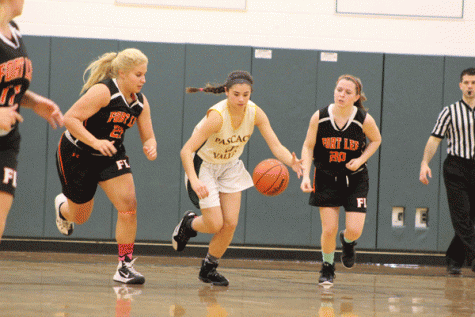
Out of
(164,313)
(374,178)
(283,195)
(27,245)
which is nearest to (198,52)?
(283,195)

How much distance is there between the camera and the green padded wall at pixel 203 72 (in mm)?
6430

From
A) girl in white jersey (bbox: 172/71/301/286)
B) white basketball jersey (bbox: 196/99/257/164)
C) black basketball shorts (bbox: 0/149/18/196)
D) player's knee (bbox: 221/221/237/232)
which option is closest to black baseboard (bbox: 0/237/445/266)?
girl in white jersey (bbox: 172/71/301/286)

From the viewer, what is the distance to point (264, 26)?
678 centimetres

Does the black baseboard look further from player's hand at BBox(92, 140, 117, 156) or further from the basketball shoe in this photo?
player's hand at BBox(92, 140, 117, 156)

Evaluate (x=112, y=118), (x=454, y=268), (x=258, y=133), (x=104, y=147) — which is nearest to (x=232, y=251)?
(x=258, y=133)

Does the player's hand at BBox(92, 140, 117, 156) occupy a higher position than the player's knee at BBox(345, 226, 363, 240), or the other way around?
the player's hand at BBox(92, 140, 117, 156)

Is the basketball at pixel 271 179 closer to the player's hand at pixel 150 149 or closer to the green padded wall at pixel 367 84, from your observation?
the player's hand at pixel 150 149

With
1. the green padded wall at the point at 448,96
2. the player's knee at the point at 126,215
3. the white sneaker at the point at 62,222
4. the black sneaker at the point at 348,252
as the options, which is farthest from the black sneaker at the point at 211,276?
the green padded wall at the point at 448,96

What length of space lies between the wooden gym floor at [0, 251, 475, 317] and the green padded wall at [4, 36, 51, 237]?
22.3 inches

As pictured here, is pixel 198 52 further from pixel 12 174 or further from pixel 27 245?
pixel 12 174

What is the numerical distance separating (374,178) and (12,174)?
15.4 ft

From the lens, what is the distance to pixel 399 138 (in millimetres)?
6508

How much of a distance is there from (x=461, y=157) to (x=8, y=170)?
431cm

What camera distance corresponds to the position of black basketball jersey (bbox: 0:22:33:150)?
244cm
